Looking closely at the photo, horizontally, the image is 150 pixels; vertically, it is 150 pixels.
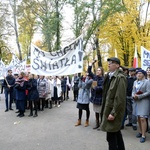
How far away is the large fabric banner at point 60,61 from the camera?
7075 mm

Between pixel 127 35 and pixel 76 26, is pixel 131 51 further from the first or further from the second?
pixel 76 26

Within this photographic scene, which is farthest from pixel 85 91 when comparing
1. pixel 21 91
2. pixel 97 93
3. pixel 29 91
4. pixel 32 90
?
pixel 21 91

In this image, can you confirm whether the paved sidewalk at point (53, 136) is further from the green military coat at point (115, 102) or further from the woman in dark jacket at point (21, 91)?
the green military coat at point (115, 102)

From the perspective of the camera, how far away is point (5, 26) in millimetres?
29203

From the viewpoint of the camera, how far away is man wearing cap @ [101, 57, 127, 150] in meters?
3.69

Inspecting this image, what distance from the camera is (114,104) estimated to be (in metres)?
3.69

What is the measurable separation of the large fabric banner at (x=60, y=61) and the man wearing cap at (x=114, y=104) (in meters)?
3.06

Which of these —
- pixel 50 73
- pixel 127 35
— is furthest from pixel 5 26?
pixel 50 73

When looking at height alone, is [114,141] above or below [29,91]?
below

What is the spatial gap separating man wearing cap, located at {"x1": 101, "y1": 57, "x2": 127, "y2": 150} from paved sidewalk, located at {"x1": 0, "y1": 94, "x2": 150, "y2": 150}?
130 cm

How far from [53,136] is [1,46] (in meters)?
30.8

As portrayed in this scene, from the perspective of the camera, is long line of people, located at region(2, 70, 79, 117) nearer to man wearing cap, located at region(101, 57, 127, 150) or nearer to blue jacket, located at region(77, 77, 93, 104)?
blue jacket, located at region(77, 77, 93, 104)

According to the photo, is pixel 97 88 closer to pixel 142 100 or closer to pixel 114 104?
pixel 142 100

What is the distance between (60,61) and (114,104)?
13.0ft
